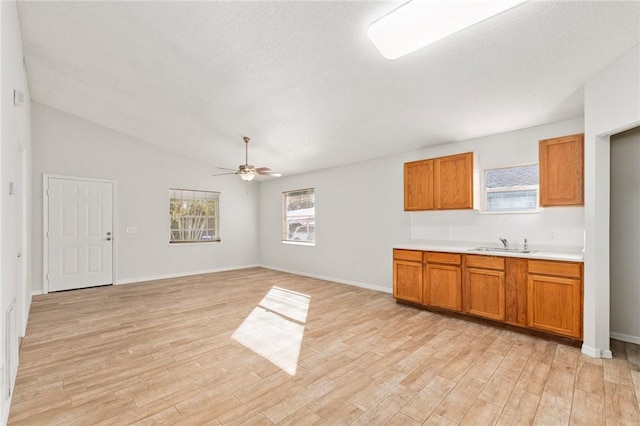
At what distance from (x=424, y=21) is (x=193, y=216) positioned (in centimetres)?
656

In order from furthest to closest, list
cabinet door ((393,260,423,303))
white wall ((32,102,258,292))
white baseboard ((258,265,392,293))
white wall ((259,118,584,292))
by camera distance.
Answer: white baseboard ((258,265,392,293))
white wall ((32,102,258,292))
cabinet door ((393,260,423,303))
white wall ((259,118,584,292))

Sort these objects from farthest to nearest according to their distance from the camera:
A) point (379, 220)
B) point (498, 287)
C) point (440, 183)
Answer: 1. point (379, 220)
2. point (440, 183)
3. point (498, 287)

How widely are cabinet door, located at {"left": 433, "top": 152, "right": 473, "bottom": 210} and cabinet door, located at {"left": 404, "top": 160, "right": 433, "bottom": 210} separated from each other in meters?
0.09

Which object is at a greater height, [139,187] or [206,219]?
[139,187]

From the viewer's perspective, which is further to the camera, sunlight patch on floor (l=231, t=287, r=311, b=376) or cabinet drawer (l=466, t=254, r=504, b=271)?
cabinet drawer (l=466, t=254, r=504, b=271)

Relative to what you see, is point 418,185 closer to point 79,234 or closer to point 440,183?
point 440,183

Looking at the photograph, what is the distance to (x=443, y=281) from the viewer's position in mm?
4027

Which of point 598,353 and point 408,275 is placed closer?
point 598,353

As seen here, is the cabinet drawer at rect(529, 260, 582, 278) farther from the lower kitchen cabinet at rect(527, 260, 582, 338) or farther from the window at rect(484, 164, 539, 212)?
the window at rect(484, 164, 539, 212)

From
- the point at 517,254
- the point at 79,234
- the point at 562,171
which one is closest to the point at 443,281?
the point at 517,254

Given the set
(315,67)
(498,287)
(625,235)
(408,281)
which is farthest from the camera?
(408,281)

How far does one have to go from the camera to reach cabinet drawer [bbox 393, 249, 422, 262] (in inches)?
170

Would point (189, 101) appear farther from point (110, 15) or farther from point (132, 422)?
point (132, 422)

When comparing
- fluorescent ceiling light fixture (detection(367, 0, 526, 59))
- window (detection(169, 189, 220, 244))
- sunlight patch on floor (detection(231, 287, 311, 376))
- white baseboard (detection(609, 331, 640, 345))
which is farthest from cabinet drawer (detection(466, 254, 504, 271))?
window (detection(169, 189, 220, 244))
